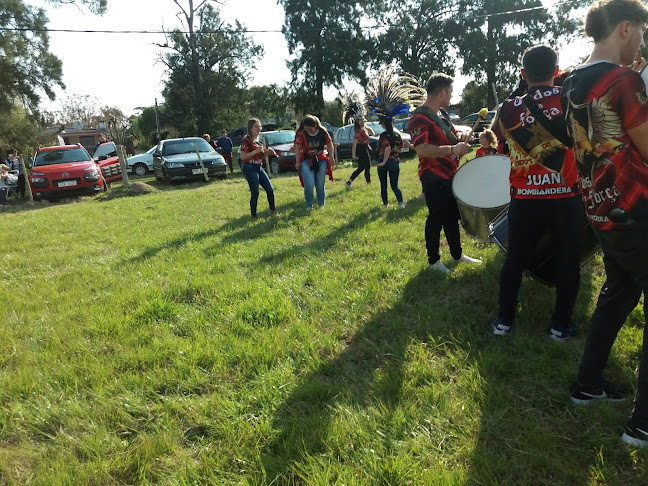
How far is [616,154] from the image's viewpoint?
1.86 metres

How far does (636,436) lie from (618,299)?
605mm

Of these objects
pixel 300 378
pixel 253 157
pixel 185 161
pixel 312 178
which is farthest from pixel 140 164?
pixel 300 378

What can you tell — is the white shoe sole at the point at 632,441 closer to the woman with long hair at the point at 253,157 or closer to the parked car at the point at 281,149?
the woman with long hair at the point at 253,157

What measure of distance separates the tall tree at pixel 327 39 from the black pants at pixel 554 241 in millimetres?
36623

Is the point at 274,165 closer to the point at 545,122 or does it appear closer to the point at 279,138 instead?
the point at 279,138

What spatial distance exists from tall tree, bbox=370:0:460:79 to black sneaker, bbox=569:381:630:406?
127 feet

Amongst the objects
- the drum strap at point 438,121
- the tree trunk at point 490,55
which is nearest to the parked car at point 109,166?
the drum strap at point 438,121

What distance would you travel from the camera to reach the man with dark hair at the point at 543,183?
262cm

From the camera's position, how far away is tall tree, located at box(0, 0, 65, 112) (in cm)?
2669

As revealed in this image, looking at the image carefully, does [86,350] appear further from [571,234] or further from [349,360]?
[571,234]

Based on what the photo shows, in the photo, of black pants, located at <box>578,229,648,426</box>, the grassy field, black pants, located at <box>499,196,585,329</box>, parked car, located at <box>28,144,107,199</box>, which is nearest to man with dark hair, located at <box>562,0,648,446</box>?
black pants, located at <box>578,229,648,426</box>

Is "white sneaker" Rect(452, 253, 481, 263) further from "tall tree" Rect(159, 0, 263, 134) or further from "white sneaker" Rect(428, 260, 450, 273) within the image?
"tall tree" Rect(159, 0, 263, 134)

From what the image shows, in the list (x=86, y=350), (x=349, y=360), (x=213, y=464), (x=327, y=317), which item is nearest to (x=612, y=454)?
(x=349, y=360)

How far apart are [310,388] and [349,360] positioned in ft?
1.45
